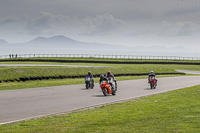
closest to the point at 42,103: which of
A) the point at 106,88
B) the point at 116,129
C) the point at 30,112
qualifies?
the point at 30,112

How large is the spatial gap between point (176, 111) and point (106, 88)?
8075 mm

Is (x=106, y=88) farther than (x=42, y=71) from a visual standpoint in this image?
No

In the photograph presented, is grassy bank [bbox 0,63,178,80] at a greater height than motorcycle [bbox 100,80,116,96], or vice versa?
grassy bank [bbox 0,63,178,80]

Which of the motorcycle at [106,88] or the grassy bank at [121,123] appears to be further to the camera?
the motorcycle at [106,88]

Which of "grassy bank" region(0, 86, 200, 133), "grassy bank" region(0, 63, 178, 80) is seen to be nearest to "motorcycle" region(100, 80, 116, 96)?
"grassy bank" region(0, 86, 200, 133)

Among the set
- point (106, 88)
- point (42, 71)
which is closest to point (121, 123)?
point (106, 88)

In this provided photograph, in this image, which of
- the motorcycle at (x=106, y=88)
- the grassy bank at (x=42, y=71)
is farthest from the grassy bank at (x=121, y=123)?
the grassy bank at (x=42, y=71)

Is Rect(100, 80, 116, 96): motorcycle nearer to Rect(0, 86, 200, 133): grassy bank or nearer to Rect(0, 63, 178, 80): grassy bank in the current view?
Rect(0, 86, 200, 133): grassy bank

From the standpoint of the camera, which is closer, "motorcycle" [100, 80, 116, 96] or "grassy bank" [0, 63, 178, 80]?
"motorcycle" [100, 80, 116, 96]

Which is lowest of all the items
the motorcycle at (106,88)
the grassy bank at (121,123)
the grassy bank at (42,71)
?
the grassy bank at (121,123)

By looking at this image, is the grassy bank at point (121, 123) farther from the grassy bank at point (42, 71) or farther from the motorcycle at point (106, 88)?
the grassy bank at point (42, 71)

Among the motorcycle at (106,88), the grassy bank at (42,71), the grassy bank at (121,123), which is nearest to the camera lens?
the grassy bank at (121,123)

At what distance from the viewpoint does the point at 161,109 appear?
535 inches

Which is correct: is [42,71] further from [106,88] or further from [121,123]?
[121,123]
